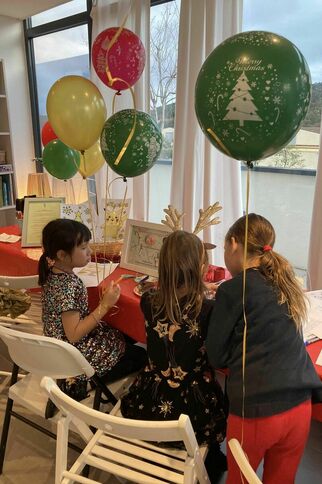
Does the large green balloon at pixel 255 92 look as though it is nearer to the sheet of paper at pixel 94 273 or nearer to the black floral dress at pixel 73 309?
the black floral dress at pixel 73 309

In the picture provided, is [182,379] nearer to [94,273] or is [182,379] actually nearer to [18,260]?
[94,273]

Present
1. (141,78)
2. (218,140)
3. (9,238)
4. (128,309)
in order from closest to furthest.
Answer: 1. (218,140)
2. (128,309)
3. (9,238)
4. (141,78)

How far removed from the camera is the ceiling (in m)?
3.38

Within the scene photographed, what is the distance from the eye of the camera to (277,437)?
1.06 metres

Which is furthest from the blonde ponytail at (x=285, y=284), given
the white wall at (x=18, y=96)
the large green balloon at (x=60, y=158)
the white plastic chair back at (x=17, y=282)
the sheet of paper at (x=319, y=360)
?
the white wall at (x=18, y=96)

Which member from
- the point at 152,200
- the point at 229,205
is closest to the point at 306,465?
the point at 229,205

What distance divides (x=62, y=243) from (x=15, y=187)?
299 centimetres

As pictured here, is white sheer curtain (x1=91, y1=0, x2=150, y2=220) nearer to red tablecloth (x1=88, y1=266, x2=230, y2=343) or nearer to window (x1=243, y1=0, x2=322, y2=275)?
window (x1=243, y1=0, x2=322, y2=275)

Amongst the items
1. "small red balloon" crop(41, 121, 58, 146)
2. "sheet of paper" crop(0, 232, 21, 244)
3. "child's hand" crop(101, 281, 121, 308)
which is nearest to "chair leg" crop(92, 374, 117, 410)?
"child's hand" crop(101, 281, 121, 308)

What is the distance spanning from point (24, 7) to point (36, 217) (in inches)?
99.8

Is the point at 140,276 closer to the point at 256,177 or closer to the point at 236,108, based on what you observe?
the point at 236,108

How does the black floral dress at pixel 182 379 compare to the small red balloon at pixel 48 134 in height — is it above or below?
below

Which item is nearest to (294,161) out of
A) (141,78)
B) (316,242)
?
(316,242)

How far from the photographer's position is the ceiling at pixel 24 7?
3.38 m
